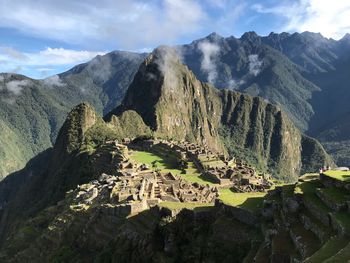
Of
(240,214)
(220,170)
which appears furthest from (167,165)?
(240,214)

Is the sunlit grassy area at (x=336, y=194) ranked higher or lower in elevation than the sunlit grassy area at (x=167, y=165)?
higher

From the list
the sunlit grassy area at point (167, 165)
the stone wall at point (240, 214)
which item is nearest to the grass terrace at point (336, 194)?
the stone wall at point (240, 214)

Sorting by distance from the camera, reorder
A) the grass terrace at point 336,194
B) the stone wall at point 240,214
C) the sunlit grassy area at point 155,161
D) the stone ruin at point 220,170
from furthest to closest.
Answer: the sunlit grassy area at point 155,161 → the stone ruin at point 220,170 → the stone wall at point 240,214 → the grass terrace at point 336,194

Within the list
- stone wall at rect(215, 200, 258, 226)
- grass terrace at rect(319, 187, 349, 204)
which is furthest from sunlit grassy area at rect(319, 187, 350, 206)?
stone wall at rect(215, 200, 258, 226)

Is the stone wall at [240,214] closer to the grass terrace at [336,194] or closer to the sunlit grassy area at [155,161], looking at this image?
the grass terrace at [336,194]

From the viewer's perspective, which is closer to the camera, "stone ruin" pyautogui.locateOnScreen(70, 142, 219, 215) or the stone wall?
the stone wall

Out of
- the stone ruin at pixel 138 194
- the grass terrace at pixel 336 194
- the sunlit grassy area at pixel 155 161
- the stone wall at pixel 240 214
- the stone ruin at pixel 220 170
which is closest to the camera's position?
the grass terrace at pixel 336 194

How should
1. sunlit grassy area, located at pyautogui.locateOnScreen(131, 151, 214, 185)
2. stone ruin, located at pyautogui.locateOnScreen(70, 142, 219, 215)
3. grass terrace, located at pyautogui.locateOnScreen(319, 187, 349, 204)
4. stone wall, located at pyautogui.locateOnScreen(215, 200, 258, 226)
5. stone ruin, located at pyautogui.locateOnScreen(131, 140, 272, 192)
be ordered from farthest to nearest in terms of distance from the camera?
sunlit grassy area, located at pyautogui.locateOnScreen(131, 151, 214, 185) < stone ruin, located at pyautogui.locateOnScreen(131, 140, 272, 192) < stone ruin, located at pyautogui.locateOnScreen(70, 142, 219, 215) < stone wall, located at pyautogui.locateOnScreen(215, 200, 258, 226) < grass terrace, located at pyautogui.locateOnScreen(319, 187, 349, 204)

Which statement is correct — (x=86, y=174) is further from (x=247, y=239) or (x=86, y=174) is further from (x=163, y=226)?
(x=247, y=239)

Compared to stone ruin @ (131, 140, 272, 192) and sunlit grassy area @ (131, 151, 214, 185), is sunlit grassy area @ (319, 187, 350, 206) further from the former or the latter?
sunlit grassy area @ (131, 151, 214, 185)

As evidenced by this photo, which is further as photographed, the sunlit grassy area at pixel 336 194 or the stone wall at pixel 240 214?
the stone wall at pixel 240 214

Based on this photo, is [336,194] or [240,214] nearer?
[336,194]

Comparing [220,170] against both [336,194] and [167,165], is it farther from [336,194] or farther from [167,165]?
[336,194]
